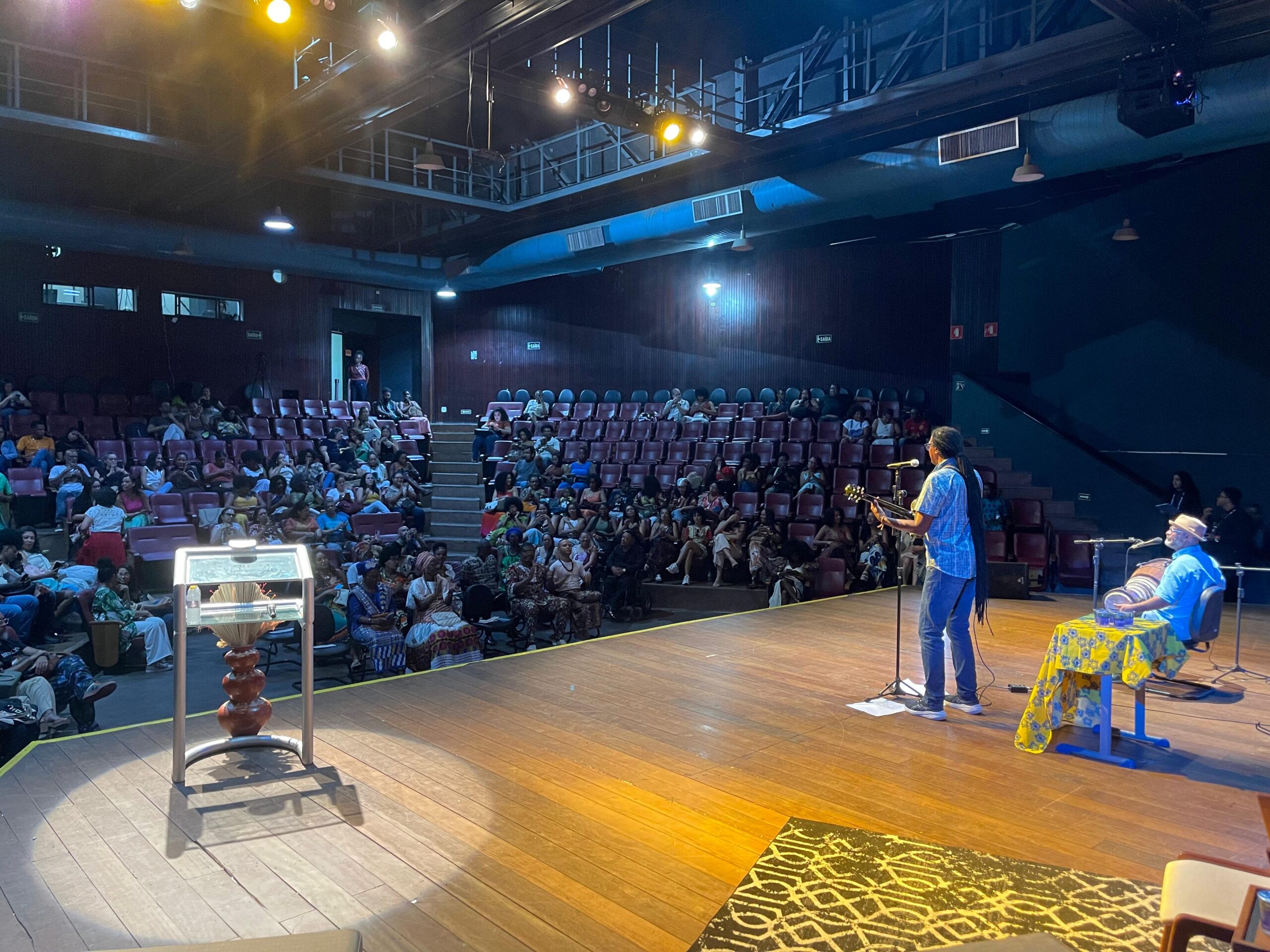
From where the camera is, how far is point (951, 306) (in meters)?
11.6

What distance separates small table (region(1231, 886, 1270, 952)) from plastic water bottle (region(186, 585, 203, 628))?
3148 mm

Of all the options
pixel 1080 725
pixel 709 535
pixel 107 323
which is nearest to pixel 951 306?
pixel 709 535

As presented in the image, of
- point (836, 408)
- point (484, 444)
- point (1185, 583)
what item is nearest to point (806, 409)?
point (836, 408)

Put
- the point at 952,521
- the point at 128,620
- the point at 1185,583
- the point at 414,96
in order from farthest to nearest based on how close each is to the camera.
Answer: the point at 414,96, the point at 128,620, the point at 1185,583, the point at 952,521

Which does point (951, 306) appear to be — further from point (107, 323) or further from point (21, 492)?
point (107, 323)

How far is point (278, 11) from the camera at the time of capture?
19.1ft

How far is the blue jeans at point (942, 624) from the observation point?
3.96 meters

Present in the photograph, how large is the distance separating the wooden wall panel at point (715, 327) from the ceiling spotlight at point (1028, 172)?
178 inches

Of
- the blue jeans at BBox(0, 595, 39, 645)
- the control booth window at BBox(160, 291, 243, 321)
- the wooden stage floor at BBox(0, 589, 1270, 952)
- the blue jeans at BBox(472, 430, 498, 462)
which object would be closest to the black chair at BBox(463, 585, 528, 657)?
the wooden stage floor at BBox(0, 589, 1270, 952)

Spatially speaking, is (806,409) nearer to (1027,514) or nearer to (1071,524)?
(1027,514)

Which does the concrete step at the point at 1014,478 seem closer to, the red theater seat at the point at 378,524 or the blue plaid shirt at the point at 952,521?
the blue plaid shirt at the point at 952,521

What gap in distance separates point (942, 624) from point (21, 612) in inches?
245

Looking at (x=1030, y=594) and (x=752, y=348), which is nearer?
(x=1030, y=594)

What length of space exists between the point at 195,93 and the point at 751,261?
25.6 ft
